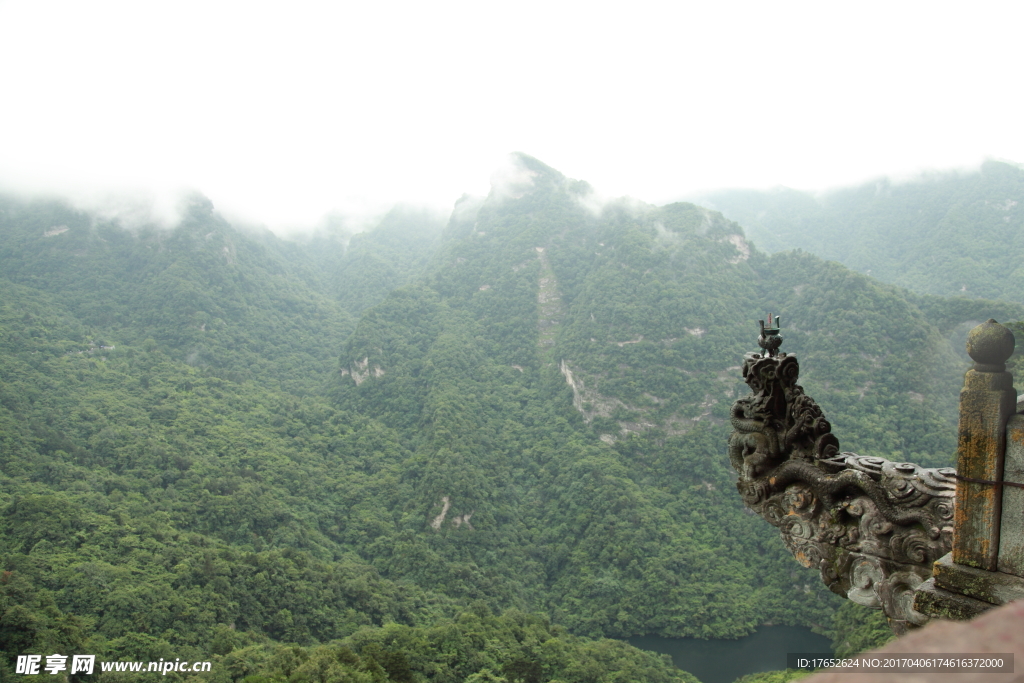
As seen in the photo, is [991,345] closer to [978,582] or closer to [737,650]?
[978,582]

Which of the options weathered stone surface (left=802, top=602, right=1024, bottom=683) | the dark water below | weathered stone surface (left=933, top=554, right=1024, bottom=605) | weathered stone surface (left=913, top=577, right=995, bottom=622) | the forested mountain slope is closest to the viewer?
weathered stone surface (left=802, top=602, right=1024, bottom=683)

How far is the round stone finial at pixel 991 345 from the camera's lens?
176 inches

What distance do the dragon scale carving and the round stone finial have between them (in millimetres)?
1611

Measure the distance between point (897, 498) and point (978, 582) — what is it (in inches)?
47.0

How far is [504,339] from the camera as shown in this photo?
78.1 m

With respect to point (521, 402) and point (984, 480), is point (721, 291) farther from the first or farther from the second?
point (984, 480)

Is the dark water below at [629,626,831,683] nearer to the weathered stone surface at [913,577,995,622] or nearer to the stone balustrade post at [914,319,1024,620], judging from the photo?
the weathered stone surface at [913,577,995,622]

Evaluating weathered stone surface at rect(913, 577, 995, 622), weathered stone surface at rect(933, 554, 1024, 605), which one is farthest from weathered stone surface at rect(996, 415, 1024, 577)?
weathered stone surface at rect(913, 577, 995, 622)

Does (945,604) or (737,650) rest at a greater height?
(945,604)

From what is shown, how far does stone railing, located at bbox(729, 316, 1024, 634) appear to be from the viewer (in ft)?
15.2

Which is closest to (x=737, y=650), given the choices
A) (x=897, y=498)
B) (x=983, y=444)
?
(x=897, y=498)

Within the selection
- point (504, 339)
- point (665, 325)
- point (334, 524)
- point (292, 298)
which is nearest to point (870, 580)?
point (334, 524)

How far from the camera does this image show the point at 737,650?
122 feet

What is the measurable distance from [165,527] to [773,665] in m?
38.4
